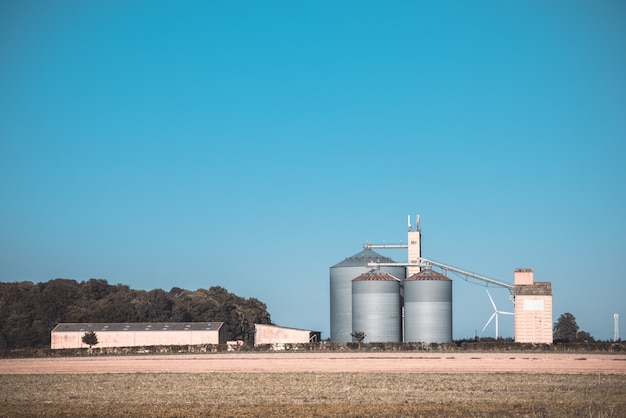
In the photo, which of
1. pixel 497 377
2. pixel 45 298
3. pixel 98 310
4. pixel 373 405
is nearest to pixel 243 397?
pixel 373 405

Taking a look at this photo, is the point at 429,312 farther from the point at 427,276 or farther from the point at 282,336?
the point at 282,336

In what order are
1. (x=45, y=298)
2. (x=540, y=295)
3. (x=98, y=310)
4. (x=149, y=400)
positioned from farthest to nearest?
(x=45, y=298), (x=98, y=310), (x=540, y=295), (x=149, y=400)

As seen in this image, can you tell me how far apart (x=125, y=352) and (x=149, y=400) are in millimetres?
60900

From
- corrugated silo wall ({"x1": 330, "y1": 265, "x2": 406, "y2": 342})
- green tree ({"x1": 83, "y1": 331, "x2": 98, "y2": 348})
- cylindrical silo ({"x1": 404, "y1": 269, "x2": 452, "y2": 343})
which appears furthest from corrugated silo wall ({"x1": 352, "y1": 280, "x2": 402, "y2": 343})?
green tree ({"x1": 83, "y1": 331, "x2": 98, "y2": 348})

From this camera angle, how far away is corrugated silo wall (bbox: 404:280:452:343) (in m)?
93.7

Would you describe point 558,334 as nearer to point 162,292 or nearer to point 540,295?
point 540,295

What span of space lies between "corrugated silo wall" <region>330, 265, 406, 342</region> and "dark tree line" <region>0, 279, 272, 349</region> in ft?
65.5

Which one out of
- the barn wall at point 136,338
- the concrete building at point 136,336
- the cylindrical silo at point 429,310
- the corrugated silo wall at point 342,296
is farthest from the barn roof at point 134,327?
the cylindrical silo at point 429,310

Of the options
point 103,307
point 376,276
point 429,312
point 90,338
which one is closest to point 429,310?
point 429,312

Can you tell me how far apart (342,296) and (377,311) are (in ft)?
21.5

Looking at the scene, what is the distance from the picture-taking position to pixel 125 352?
9481cm

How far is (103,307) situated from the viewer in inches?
4791

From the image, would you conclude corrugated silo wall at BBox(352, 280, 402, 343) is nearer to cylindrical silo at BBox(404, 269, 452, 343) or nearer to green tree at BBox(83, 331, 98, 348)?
cylindrical silo at BBox(404, 269, 452, 343)

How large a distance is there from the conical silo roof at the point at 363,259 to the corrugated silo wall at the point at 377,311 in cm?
549
